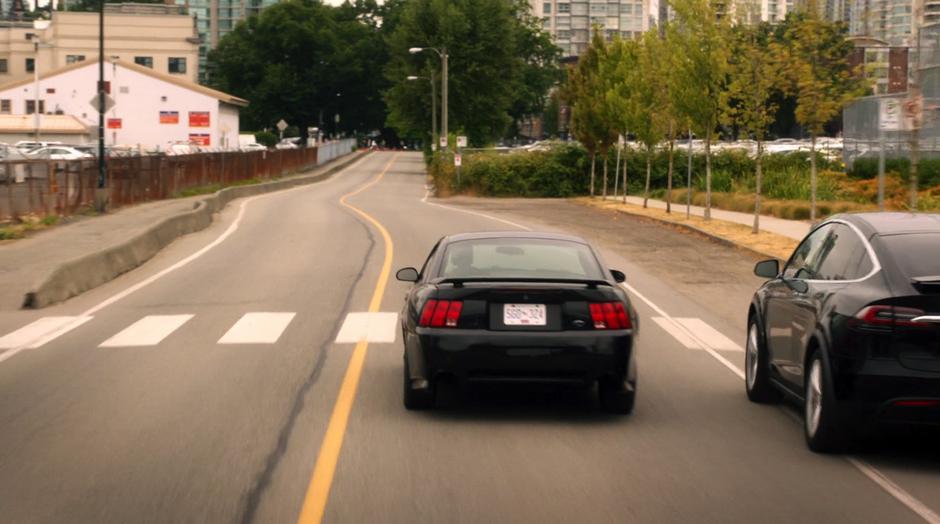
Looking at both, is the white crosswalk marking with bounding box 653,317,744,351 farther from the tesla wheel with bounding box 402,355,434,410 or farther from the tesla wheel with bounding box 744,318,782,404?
the tesla wheel with bounding box 402,355,434,410

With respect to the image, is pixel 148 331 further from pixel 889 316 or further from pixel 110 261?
pixel 889 316

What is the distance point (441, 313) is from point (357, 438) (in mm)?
1138

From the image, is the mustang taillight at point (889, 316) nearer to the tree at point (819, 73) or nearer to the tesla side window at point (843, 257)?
the tesla side window at point (843, 257)

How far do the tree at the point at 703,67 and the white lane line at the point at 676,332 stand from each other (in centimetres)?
1878

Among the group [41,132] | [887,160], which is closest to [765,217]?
[887,160]

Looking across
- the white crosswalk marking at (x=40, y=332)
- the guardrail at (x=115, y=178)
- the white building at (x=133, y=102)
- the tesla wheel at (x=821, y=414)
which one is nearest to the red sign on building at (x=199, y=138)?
the white building at (x=133, y=102)

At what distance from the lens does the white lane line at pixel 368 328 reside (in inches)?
559

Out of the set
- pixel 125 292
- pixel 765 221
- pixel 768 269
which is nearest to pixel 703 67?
pixel 765 221

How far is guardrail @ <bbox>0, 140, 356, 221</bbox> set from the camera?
1196 inches

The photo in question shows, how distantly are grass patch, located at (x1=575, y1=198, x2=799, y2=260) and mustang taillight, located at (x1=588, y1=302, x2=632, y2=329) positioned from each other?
1590 centimetres

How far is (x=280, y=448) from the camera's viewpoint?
8594 millimetres

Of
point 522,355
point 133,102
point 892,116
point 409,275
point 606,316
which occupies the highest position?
point 133,102

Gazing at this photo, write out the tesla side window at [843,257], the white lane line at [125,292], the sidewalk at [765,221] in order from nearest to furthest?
the tesla side window at [843,257] < the white lane line at [125,292] < the sidewalk at [765,221]

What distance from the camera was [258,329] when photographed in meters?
15.0
